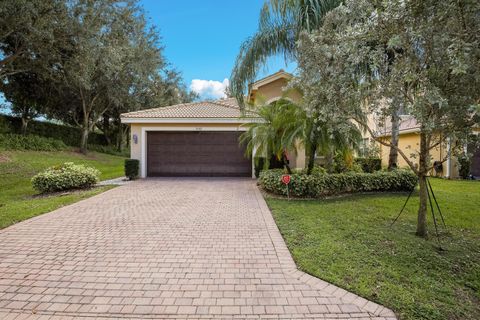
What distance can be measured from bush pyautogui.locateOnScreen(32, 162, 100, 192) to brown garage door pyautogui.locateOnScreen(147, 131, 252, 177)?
3.79m

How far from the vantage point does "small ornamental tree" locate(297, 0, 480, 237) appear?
3486mm

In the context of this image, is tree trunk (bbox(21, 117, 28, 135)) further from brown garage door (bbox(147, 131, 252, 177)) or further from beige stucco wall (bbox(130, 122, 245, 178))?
brown garage door (bbox(147, 131, 252, 177))

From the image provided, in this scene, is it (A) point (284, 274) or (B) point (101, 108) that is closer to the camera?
(A) point (284, 274)

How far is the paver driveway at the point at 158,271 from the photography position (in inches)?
120

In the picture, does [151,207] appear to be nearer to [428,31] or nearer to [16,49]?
[428,31]

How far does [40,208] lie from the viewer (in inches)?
292

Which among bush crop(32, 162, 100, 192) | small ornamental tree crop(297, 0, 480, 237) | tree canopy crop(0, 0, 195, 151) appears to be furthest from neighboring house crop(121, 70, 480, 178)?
small ornamental tree crop(297, 0, 480, 237)

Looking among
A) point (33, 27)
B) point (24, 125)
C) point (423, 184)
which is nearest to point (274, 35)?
point (423, 184)

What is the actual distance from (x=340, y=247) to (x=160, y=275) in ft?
10.0

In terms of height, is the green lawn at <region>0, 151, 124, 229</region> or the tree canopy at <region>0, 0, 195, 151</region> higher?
the tree canopy at <region>0, 0, 195, 151</region>

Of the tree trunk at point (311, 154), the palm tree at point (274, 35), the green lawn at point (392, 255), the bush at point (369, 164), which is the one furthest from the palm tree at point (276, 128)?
the bush at point (369, 164)

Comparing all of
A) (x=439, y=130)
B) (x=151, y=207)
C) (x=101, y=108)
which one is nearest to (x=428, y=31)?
(x=439, y=130)

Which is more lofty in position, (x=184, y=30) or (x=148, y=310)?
(x=184, y=30)

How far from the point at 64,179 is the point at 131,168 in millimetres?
3463
